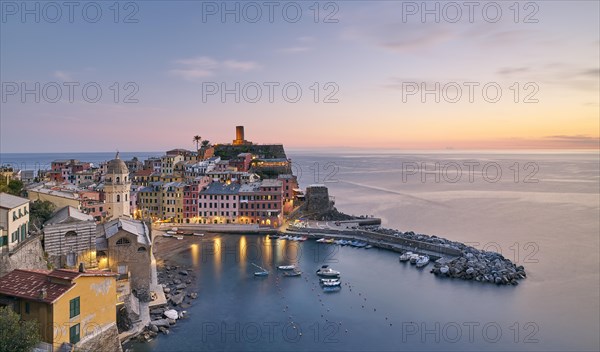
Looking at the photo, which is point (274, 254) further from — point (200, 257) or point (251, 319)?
point (251, 319)

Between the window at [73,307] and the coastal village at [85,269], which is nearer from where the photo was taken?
the coastal village at [85,269]

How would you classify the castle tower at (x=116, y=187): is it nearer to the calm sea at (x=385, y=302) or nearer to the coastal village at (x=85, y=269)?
the coastal village at (x=85, y=269)

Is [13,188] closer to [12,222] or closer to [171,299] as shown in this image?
[12,222]

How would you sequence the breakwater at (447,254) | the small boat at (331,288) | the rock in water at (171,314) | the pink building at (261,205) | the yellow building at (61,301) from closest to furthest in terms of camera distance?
1. the yellow building at (61,301)
2. the rock in water at (171,314)
3. the small boat at (331,288)
4. the breakwater at (447,254)
5. the pink building at (261,205)

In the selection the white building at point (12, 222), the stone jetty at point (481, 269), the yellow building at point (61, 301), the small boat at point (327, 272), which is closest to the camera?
the yellow building at point (61, 301)

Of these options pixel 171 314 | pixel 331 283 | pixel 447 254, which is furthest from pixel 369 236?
pixel 171 314

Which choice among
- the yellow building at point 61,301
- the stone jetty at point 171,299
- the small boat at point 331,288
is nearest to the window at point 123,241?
the stone jetty at point 171,299

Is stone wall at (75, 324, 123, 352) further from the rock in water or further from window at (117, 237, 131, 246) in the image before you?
window at (117, 237, 131, 246)
